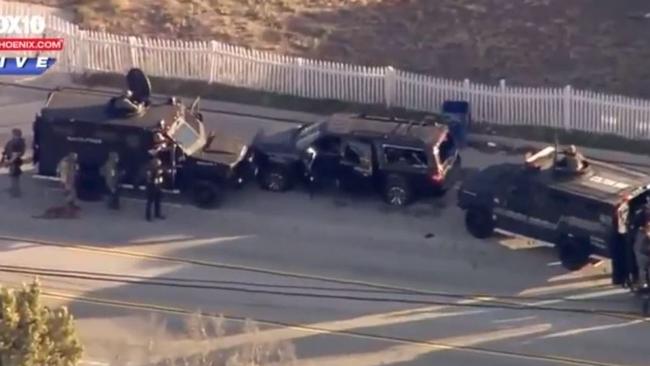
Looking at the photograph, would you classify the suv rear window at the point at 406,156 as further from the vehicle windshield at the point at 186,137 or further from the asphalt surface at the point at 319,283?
the vehicle windshield at the point at 186,137

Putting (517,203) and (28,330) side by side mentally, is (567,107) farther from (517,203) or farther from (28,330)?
(28,330)

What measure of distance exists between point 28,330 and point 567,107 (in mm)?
15490

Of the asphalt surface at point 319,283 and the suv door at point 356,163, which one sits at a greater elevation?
the suv door at point 356,163

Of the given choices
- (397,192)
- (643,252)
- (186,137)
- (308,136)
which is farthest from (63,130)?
(643,252)

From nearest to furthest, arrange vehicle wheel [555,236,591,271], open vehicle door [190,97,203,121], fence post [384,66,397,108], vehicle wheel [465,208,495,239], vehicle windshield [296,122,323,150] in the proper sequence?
vehicle wheel [555,236,591,271], vehicle wheel [465,208,495,239], vehicle windshield [296,122,323,150], open vehicle door [190,97,203,121], fence post [384,66,397,108]

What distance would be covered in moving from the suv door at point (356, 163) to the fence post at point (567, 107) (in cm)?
497

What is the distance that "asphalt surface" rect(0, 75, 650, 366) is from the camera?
3294 centimetres

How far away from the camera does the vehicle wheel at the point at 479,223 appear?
36.1m

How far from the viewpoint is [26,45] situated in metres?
43.9

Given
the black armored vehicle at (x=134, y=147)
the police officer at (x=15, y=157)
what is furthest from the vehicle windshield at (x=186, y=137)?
the police officer at (x=15, y=157)

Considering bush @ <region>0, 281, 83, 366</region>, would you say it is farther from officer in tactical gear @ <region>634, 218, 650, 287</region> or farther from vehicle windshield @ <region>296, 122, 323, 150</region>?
vehicle windshield @ <region>296, 122, 323, 150</region>

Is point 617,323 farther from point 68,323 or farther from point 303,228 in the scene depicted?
point 68,323

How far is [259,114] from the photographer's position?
136ft

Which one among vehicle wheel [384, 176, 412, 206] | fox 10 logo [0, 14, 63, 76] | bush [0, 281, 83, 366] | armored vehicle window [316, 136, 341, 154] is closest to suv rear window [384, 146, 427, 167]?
vehicle wheel [384, 176, 412, 206]
